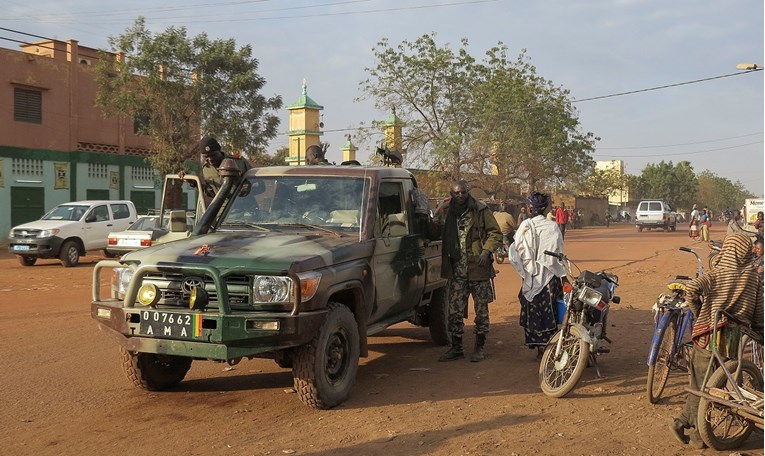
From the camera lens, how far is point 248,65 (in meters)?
28.8

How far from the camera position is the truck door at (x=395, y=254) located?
21.6 ft

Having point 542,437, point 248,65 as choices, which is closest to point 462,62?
point 248,65

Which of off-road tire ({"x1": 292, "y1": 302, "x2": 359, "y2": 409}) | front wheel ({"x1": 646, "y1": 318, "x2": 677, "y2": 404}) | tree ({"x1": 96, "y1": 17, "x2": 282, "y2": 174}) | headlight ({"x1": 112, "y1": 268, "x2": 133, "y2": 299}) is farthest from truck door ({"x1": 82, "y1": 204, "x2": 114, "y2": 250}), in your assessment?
front wheel ({"x1": 646, "y1": 318, "x2": 677, "y2": 404})

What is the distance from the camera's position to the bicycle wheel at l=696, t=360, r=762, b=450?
4.74 meters

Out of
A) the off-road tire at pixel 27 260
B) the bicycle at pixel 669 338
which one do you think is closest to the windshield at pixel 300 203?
the bicycle at pixel 669 338

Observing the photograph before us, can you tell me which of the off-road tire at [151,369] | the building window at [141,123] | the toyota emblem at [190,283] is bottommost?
the off-road tire at [151,369]

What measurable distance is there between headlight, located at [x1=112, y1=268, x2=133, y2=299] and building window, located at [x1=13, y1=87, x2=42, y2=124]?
2654 centimetres

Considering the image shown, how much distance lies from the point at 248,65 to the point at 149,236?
1341 centimetres

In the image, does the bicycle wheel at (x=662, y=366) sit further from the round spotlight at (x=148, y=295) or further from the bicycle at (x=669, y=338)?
the round spotlight at (x=148, y=295)

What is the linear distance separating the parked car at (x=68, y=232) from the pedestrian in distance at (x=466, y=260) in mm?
14436

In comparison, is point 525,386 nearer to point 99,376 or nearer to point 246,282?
point 246,282

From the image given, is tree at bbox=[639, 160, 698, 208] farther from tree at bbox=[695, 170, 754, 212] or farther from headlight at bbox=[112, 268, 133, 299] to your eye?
headlight at bbox=[112, 268, 133, 299]

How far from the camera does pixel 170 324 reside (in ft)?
17.2

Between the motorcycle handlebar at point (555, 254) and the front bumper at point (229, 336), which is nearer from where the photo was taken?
the front bumper at point (229, 336)
